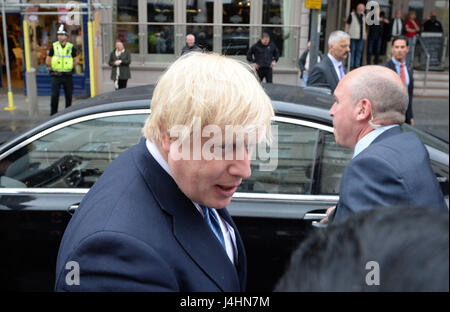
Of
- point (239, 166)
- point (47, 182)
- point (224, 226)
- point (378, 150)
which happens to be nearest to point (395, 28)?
point (47, 182)

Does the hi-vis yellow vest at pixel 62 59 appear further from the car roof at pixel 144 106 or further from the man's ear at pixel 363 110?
the man's ear at pixel 363 110

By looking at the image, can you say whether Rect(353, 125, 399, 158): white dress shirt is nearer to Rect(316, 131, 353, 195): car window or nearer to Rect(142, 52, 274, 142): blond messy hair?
Rect(316, 131, 353, 195): car window

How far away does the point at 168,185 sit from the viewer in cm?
125

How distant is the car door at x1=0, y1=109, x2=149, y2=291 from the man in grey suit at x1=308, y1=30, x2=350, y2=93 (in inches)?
112

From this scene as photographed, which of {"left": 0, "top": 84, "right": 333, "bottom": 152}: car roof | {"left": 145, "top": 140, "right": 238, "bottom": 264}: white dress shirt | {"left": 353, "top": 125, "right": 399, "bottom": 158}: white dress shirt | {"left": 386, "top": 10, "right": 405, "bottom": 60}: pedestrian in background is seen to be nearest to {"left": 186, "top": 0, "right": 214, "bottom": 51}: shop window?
{"left": 0, "top": 84, "right": 333, "bottom": 152}: car roof

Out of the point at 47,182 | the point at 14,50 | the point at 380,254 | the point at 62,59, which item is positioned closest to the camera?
the point at 380,254

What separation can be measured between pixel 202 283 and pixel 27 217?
1885 millimetres

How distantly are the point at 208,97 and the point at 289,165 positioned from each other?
1.72 meters

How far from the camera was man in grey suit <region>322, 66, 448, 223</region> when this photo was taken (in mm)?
1809

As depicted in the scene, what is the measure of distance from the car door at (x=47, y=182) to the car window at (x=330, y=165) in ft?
3.46

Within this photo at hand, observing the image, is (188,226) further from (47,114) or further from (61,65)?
(47,114)

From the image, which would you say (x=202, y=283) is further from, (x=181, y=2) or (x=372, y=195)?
(x=181, y=2)

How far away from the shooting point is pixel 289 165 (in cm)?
281
